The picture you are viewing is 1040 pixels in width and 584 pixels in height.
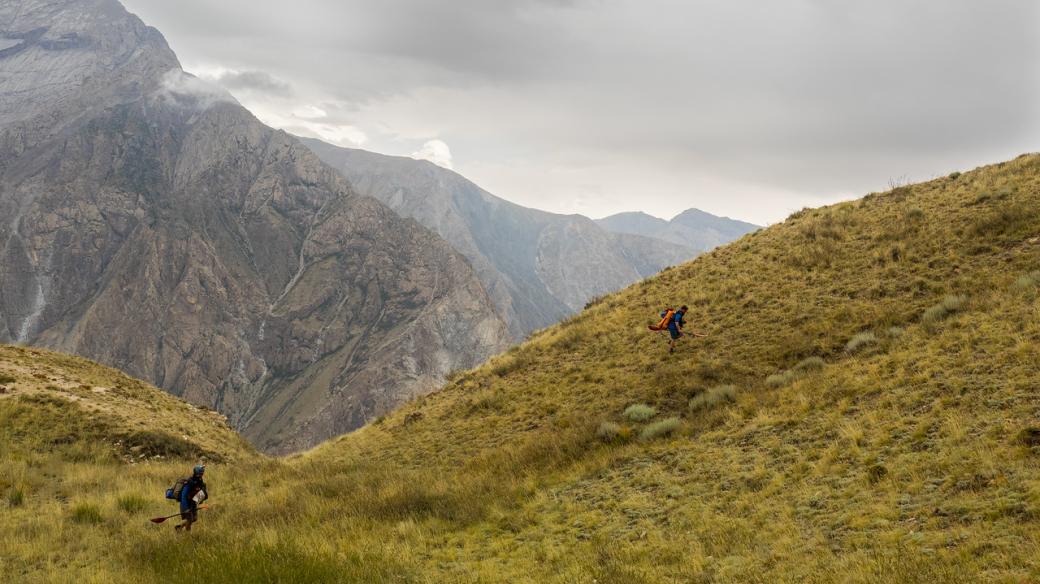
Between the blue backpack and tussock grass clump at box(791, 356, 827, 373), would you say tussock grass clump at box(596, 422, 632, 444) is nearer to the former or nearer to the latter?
tussock grass clump at box(791, 356, 827, 373)

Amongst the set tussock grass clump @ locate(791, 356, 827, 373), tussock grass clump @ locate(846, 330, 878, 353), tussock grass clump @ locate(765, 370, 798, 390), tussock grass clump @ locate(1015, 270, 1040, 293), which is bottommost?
tussock grass clump @ locate(765, 370, 798, 390)

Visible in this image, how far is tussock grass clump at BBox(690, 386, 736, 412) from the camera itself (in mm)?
15547

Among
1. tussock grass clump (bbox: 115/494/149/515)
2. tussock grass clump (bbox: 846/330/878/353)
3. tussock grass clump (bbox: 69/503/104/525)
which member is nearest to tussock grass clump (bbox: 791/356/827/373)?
A: tussock grass clump (bbox: 846/330/878/353)

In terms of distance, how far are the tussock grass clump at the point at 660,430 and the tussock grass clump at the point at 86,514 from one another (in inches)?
505

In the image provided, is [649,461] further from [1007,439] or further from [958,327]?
[958,327]

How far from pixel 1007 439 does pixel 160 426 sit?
24.7 m

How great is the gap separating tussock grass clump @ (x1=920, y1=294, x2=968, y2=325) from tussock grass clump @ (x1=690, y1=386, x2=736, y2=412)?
5.66 m

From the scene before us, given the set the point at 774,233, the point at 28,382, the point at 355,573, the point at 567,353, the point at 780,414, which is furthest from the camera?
the point at 774,233

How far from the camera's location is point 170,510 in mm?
13680

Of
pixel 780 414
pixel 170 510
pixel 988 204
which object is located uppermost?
pixel 988 204

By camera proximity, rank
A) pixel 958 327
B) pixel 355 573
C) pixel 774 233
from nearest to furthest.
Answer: pixel 355 573 → pixel 958 327 → pixel 774 233

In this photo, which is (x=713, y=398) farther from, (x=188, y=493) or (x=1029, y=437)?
(x=188, y=493)

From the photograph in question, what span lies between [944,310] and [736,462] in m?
9.12

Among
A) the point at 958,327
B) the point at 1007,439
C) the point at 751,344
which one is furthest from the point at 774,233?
the point at 1007,439
